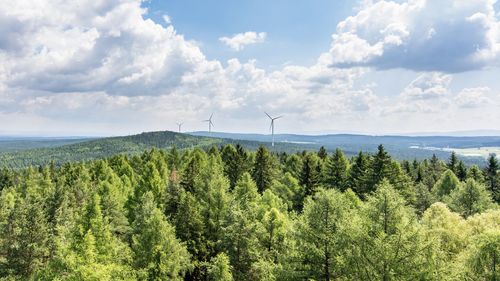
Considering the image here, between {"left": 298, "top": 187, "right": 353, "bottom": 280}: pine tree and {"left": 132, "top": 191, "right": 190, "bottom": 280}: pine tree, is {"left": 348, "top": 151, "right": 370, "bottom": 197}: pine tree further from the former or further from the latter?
{"left": 298, "top": 187, "right": 353, "bottom": 280}: pine tree

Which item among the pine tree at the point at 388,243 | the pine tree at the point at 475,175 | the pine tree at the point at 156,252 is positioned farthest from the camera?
the pine tree at the point at 475,175

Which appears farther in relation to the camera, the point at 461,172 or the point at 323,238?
the point at 461,172

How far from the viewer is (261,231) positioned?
48.1m

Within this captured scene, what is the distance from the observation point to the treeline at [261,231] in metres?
28.5

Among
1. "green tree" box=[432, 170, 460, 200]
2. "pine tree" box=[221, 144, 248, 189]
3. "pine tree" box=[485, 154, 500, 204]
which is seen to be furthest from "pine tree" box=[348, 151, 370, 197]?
"pine tree" box=[485, 154, 500, 204]

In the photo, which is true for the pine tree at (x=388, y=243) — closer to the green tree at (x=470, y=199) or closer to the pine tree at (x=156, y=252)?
the pine tree at (x=156, y=252)

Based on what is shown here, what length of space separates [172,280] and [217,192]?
18517 millimetres

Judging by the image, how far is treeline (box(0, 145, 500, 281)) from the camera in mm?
28469

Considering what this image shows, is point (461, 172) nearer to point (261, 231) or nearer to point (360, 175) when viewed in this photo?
point (360, 175)

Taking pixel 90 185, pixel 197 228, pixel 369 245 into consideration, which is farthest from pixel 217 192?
pixel 90 185

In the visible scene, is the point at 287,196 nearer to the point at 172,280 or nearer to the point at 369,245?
the point at 172,280

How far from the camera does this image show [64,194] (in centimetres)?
7181

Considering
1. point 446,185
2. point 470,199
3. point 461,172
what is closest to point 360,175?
point 470,199

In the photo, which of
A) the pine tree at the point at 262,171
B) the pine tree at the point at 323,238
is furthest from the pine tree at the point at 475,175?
the pine tree at the point at 323,238
